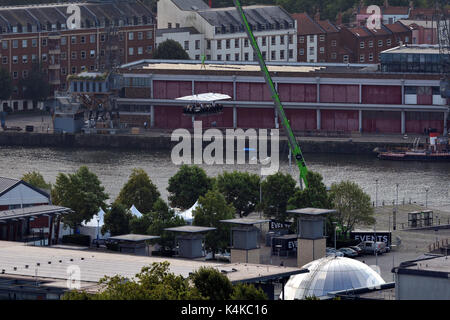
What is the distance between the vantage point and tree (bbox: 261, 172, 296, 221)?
39656 mm

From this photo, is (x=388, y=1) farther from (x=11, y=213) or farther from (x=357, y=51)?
(x=11, y=213)

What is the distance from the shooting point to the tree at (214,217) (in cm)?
3481

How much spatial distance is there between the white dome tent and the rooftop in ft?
7.37

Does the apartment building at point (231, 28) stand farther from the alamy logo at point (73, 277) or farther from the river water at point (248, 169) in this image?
the alamy logo at point (73, 277)

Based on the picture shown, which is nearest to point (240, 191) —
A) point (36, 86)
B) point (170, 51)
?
point (36, 86)

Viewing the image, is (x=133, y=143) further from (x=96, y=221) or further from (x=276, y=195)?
(x=96, y=221)

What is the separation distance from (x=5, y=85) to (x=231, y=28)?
14.0 m

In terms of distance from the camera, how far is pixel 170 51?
73.1 m

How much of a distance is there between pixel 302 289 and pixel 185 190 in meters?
13.5

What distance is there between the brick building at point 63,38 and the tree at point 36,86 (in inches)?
17.5

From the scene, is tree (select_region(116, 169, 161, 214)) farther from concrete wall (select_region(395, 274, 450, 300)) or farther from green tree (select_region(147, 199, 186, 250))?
concrete wall (select_region(395, 274, 450, 300))

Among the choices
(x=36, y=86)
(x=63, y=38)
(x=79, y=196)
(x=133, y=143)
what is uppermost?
(x=63, y=38)

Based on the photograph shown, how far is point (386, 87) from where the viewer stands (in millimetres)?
62406

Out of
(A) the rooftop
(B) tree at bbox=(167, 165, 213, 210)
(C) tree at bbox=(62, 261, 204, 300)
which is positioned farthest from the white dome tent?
(B) tree at bbox=(167, 165, 213, 210)
